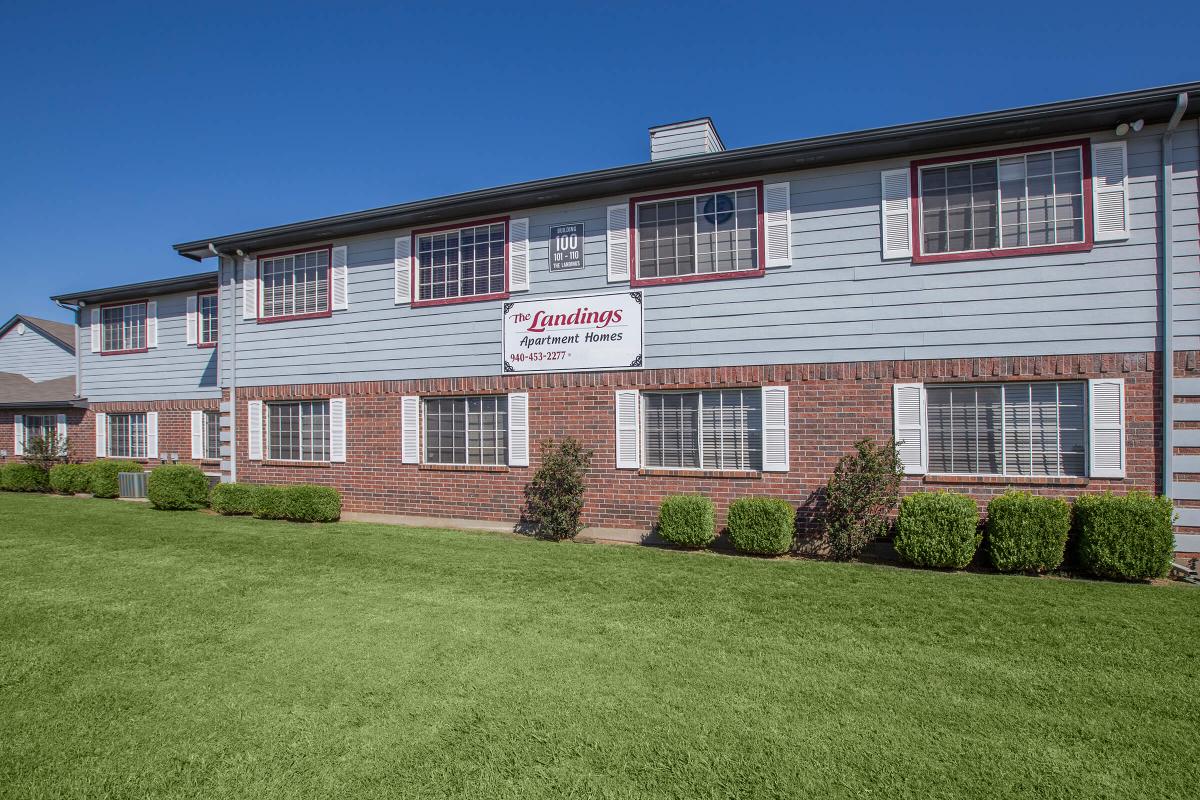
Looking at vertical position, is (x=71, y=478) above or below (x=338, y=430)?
below

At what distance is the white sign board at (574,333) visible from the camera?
1105cm

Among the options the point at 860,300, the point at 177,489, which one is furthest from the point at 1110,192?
the point at 177,489

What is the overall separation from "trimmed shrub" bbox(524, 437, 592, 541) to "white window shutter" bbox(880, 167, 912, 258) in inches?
215

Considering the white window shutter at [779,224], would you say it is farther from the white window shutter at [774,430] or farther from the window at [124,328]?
the window at [124,328]

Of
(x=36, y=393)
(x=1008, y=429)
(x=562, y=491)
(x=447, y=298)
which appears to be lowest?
(x=562, y=491)

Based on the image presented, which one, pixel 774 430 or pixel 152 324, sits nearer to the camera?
pixel 774 430

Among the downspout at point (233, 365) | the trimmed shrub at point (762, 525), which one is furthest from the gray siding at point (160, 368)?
the trimmed shrub at point (762, 525)

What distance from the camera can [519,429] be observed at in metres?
11.8

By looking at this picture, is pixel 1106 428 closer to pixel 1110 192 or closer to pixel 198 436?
pixel 1110 192

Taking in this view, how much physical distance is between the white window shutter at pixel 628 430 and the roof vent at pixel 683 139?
4.22 metres

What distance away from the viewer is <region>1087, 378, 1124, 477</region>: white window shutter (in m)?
8.56

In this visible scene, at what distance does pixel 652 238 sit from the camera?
11.0 meters

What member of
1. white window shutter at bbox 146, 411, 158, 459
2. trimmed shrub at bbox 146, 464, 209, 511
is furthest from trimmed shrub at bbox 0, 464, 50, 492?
trimmed shrub at bbox 146, 464, 209, 511

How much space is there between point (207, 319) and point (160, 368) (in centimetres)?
212
